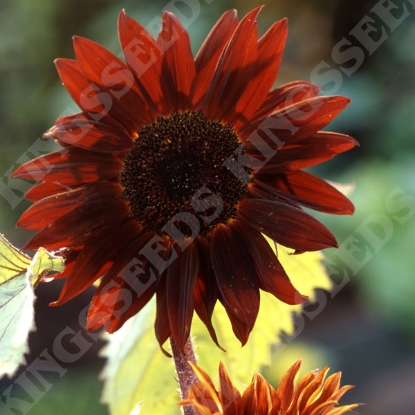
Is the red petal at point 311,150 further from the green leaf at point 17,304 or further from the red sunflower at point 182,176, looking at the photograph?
the green leaf at point 17,304

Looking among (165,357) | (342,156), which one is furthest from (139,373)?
(342,156)

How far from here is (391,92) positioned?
A: 173 cm

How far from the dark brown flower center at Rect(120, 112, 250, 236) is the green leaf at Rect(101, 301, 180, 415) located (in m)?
0.13

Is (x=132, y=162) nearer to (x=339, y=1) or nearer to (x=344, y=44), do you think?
(x=344, y=44)

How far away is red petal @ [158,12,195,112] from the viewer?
1.53 ft

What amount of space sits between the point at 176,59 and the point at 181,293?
0.17 metres

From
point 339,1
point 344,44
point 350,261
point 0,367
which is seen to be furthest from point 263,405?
point 339,1

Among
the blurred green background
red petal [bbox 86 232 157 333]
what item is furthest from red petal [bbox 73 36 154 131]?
the blurred green background

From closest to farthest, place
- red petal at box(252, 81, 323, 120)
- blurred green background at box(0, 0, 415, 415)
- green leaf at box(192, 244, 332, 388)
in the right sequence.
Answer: red petal at box(252, 81, 323, 120) < green leaf at box(192, 244, 332, 388) < blurred green background at box(0, 0, 415, 415)

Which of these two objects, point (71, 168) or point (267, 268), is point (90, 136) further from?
point (267, 268)

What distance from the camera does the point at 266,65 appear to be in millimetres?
476

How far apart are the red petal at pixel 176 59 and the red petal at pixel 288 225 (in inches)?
4.1

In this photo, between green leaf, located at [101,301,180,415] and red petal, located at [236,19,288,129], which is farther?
green leaf, located at [101,301,180,415]

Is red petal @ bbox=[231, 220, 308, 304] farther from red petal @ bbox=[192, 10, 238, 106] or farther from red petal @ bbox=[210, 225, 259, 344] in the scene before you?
red petal @ bbox=[192, 10, 238, 106]
